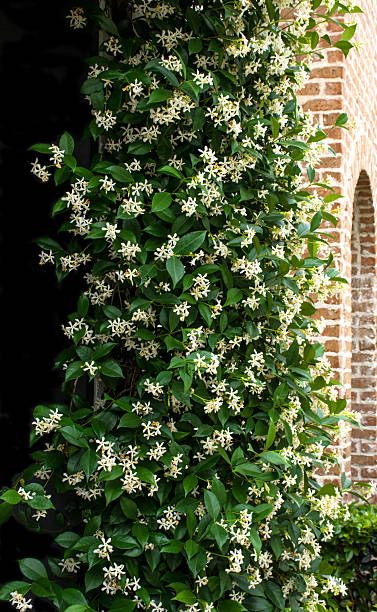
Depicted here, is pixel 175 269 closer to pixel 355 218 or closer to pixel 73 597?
pixel 73 597

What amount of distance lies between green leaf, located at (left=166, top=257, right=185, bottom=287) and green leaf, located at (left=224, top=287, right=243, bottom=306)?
0.22m

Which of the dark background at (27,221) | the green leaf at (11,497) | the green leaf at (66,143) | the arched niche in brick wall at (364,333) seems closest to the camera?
the green leaf at (11,497)

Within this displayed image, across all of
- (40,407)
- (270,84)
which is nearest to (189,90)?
(270,84)

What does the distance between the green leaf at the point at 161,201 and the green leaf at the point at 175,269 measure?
5.3 inches

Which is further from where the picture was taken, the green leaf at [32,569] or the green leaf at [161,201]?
the green leaf at [161,201]

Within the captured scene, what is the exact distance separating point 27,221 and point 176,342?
0.58m

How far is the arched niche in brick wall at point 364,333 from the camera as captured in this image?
5.12 metres

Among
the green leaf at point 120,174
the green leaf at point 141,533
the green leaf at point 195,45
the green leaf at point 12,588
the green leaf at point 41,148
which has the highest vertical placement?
the green leaf at point 195,45

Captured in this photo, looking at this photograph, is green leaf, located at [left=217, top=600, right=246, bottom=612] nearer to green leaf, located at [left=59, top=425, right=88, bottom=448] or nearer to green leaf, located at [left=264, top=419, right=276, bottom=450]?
green leaf, located at [left=264, top=419, right=276, bottom=450]

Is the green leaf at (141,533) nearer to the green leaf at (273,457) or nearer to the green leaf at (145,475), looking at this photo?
the green leaf at (145,475)

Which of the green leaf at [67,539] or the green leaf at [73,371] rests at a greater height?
the green leaf at [73,371]

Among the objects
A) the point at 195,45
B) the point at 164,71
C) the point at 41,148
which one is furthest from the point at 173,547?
the point at 195,45

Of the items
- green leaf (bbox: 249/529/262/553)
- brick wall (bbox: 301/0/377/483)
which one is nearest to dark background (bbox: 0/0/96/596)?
green leaf (bbox: 249/529/262/553)

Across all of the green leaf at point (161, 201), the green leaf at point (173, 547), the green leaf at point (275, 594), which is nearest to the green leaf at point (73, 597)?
the green leaf at point (173, 547)
